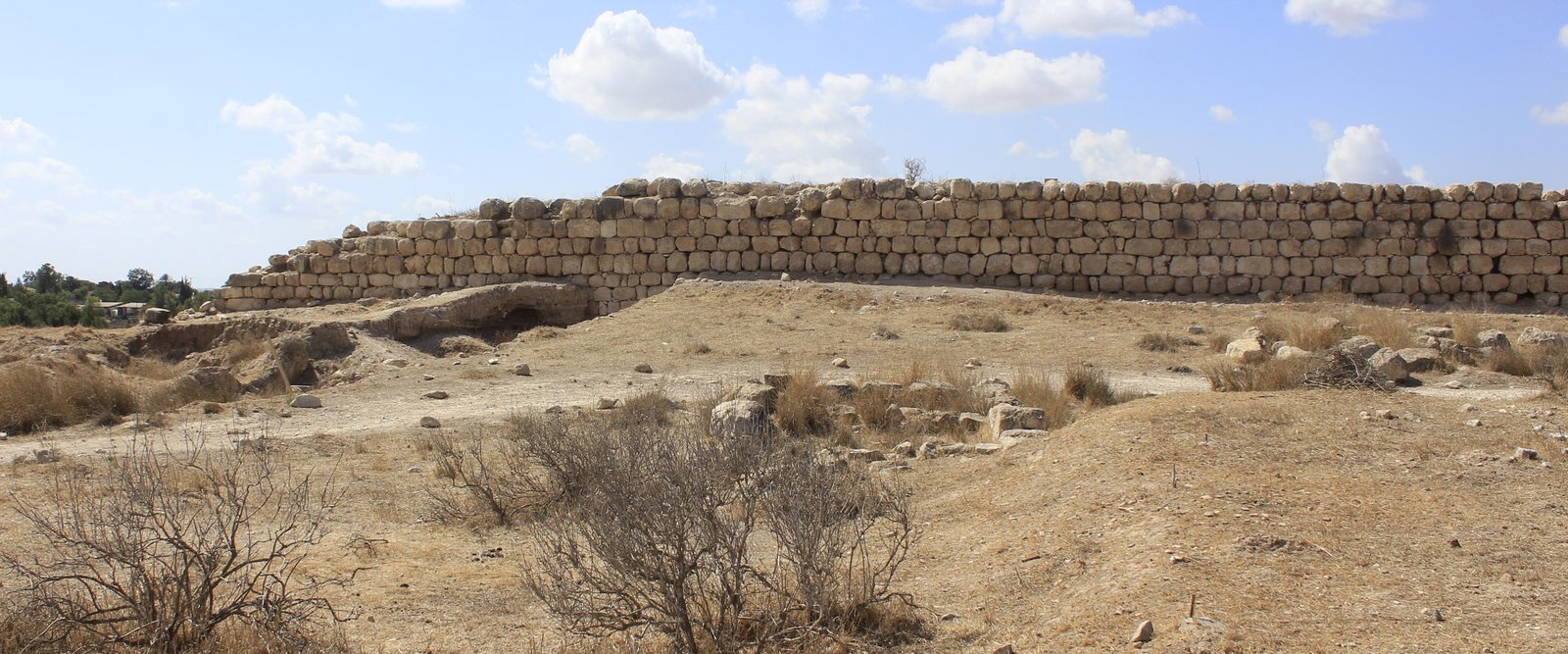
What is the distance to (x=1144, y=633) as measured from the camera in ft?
13.1

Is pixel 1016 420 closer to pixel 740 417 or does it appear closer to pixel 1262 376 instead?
pixel 740 417

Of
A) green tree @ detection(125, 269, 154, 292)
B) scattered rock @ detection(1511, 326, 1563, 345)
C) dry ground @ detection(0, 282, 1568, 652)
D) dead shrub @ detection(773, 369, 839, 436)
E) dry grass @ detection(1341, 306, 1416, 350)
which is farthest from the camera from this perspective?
green tree @ detection(125, 269, 154, 292)

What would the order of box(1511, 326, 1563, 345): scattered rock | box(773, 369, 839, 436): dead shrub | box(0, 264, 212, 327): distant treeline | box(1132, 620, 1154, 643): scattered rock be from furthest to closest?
box(0, 264, 212, 327): distant treeline < box(1511, 326, 1563, 345): scattered rock < box(773, 369, 839, 436): dead shrub < box(1132, 620, 1154, 643): scattered rock

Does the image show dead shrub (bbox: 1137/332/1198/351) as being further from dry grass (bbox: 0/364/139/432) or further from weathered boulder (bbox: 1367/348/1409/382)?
dry grass (bbox: 0/364/139/432)

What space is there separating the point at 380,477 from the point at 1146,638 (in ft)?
16.3

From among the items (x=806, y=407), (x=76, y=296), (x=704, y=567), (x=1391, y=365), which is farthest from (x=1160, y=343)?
(x=76, y=296)

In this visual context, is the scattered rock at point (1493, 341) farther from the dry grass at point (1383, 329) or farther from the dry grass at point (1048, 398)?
the dry grass at point (1048, 398)

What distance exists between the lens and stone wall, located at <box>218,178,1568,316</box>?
16656mm

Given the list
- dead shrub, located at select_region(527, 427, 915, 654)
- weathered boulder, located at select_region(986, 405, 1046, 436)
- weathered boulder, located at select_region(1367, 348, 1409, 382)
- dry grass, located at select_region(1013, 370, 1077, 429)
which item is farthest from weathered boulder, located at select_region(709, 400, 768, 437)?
weathered boulder, located at select_region(1367, 348, 1409, 382)

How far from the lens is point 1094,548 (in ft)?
16.7

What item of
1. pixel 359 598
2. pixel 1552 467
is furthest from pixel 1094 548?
pixel 359 598

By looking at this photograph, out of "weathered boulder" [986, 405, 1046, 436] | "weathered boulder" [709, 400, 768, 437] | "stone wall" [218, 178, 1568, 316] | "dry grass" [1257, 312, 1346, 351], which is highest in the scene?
"stone wall" [218, 178, 1568, 316]

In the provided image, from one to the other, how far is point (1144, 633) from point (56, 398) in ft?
28.7

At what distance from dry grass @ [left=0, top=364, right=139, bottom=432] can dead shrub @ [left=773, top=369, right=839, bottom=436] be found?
533 cm
